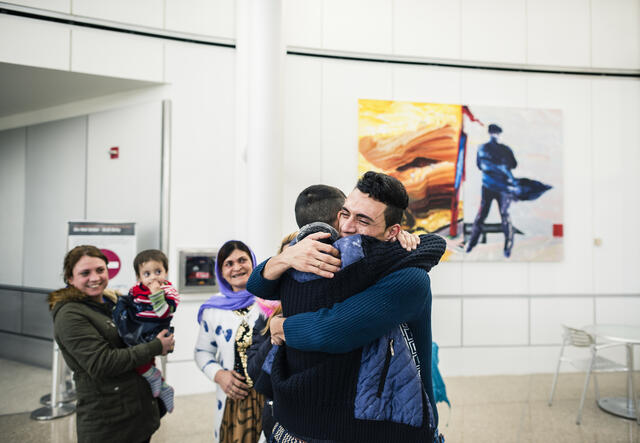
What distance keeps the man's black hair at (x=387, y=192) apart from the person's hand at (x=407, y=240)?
0.04m

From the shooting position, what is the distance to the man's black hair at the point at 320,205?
5.28 feet

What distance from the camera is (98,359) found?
200 centimetres

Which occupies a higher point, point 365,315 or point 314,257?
point 314,257

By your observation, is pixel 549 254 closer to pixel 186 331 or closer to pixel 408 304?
pixel 186 331

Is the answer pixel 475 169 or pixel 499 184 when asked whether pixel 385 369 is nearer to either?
pixel 475 169

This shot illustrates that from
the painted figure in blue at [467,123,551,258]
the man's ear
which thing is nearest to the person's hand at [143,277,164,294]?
→ the man's ear

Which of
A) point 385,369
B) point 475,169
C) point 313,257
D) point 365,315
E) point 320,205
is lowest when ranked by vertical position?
point 385,369

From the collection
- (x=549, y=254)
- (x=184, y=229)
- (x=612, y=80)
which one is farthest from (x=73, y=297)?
(x=612, y=80)

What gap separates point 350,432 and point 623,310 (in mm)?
5573

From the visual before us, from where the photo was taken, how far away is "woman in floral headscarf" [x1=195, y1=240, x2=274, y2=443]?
6.50 ft

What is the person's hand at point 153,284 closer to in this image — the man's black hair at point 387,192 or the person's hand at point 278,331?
the person's hand at point 278,331

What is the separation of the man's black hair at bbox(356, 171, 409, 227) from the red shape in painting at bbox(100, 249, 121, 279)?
134 inches

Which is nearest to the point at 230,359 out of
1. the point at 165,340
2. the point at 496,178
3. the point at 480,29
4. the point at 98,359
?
the point at 165,340

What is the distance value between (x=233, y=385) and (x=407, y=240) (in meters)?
1.22
